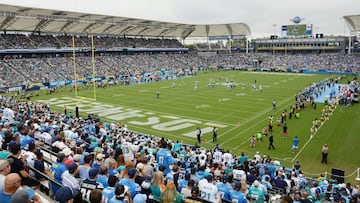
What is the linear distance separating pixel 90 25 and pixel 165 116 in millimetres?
36540

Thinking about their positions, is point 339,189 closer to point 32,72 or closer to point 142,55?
point 32,72

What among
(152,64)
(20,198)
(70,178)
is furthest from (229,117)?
(152,64)

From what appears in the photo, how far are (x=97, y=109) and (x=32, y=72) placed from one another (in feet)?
72.4

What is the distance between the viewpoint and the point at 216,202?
627 cm

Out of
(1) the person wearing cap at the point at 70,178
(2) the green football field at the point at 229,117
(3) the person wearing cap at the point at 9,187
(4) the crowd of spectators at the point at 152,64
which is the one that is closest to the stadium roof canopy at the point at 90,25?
(4) the crowd of spectators at the point at 152,64

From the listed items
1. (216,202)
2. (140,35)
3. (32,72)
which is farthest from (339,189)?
(140,35)

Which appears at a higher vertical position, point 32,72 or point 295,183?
point 32,72

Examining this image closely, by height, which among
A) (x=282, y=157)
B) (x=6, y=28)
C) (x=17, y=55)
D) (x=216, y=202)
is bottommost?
(x=282, y=157)

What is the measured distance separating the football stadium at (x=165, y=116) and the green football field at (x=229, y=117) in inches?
5.1

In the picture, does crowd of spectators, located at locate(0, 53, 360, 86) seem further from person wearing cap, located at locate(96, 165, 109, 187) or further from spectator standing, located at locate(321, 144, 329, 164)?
person wearing cap, located at locate(96, 165, 109, 187)

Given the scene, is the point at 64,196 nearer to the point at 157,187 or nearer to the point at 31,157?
the point at 157,187

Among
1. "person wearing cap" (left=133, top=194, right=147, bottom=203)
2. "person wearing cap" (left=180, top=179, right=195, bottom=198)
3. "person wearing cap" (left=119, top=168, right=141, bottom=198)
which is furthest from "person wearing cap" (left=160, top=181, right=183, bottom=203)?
"person wearing cap" (left=180, top=179, right=195, bottom=198)

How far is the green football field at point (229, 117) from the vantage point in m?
17.2

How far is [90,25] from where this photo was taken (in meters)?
55.4
